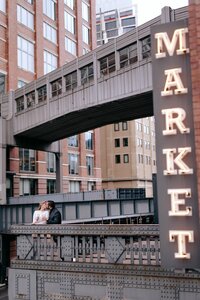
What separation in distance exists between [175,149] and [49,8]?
45.9 m

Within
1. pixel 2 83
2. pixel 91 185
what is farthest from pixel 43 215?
pixel 91 185

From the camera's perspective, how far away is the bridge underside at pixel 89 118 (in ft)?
90.8

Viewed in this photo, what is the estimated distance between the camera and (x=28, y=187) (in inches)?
1702

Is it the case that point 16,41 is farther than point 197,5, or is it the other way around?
point 16,41

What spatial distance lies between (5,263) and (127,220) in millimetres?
10951

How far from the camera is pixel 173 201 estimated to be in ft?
25.9

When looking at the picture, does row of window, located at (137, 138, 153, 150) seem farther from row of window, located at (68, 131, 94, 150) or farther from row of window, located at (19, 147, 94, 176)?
row of window, located at (19, 147, 94, 176)

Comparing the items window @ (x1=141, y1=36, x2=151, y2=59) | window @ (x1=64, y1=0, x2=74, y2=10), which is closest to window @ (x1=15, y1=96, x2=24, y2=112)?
window @ (x1=141, y1=36, x2=151, y2=59)

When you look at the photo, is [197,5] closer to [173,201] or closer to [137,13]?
[173,201]

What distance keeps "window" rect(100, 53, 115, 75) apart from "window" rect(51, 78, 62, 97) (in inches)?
209

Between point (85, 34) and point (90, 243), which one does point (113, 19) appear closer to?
point (85, 34)

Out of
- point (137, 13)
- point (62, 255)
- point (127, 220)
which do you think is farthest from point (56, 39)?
point (137, 13)

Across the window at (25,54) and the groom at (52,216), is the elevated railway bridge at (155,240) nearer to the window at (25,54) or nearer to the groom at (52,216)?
the groom at (52,216)

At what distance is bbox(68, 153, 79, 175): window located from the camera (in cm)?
5116
